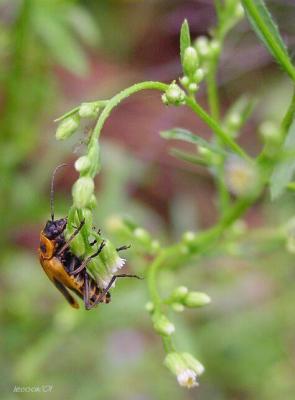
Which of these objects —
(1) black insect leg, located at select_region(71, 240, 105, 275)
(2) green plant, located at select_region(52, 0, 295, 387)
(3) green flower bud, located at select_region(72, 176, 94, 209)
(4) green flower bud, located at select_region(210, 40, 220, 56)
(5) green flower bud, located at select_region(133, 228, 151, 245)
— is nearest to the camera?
(3) green flower bud, located at select_region(72, 176, 94, 209)

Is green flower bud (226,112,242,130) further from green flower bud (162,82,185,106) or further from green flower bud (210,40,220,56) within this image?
green flower bud (162,82,185,106)

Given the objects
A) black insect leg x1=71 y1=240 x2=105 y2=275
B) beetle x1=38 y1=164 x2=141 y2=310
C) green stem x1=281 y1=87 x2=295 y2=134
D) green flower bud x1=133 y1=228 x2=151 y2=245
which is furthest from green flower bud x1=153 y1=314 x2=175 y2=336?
green stem x1=281 y1=87 x2=295 y2=134

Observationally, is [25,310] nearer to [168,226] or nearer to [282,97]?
[168,226]

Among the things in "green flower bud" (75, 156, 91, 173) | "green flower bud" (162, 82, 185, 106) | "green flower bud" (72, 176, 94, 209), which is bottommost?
"green flower bud" (72, 176, 94, 209)

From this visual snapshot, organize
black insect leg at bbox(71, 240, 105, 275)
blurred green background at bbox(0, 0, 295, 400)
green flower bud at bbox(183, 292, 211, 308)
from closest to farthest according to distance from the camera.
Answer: black insect leg at bbox(71, 240, 105, 275)
green flower bud at bbox(183, 292, 211, 308)
blurred green background at bbox(0, 0, 295, 400)

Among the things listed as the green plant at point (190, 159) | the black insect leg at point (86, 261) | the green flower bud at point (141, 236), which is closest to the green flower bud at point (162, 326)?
the green plant at point (190, 159)

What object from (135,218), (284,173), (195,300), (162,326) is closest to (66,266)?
(162,326)

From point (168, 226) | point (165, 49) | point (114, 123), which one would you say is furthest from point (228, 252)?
point (165, 49)

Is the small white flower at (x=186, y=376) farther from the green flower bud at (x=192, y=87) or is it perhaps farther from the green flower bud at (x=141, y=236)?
the green flower bud at (x=192, y=87)
